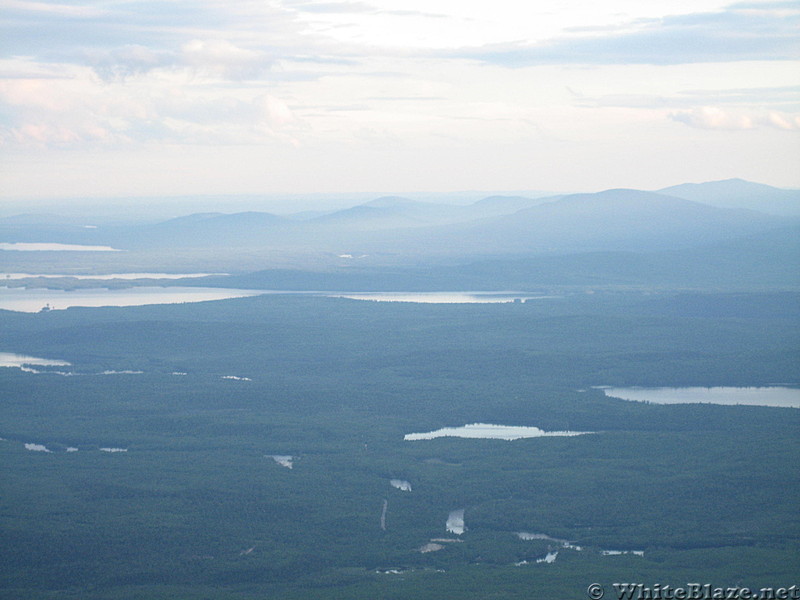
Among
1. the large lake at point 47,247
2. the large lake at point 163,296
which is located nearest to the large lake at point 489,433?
the large lake at point 163,296

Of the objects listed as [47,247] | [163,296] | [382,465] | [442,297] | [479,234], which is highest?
[47,247]

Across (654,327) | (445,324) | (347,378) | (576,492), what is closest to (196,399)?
(347,378)

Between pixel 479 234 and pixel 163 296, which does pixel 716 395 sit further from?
pixel 479 234

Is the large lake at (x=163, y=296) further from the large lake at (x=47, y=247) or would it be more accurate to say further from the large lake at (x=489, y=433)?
the large lake at (x=47, y=247)

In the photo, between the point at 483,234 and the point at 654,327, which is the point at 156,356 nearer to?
the point at 654,327

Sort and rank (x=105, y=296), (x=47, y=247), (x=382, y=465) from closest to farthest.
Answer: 1. (x=382, y=465)
2. (x=105, y=296)
3. (x=47, y=247)

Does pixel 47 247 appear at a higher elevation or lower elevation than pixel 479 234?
higher

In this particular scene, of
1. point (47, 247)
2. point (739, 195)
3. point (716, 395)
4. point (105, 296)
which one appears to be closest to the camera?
point (716, 395)

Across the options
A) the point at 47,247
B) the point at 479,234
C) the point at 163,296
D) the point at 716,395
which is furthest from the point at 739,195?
the point at 716,395
